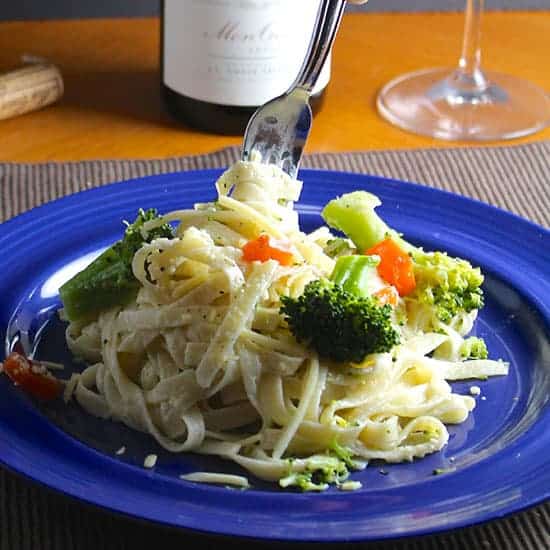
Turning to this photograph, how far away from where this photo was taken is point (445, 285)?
Answer: 2.19 meters

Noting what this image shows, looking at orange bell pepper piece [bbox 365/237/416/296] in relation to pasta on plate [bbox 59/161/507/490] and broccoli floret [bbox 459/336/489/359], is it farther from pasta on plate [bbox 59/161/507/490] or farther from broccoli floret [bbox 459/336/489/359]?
broccoli floret [bbox 459/336/489/359]

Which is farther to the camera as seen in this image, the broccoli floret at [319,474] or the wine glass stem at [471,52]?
the wine glass stem at [471,52]

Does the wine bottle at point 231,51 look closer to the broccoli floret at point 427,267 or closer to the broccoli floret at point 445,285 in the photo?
the broccoli floret at point 427,267

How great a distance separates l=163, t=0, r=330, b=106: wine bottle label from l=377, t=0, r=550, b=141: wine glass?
0.44 metres

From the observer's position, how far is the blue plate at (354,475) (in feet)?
5.37

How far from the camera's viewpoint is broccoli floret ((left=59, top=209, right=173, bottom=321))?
212 cm

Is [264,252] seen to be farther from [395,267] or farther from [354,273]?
[395,267]

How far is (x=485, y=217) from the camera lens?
2.51m

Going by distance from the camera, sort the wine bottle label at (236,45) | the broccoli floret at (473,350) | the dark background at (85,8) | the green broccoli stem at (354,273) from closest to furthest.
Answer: the green broccoli stem at (354,273) < the broccoli floret at (473,350) < the wine bottle label at (236,45) < the dark background at (85,8)

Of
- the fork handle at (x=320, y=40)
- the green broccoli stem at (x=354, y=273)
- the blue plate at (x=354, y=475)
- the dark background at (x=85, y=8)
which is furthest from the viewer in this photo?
the dark background at (x=85, y=8)

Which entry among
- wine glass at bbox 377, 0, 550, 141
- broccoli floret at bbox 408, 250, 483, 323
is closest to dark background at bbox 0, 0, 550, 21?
wine glass at bbox 377, 0, 550, 141

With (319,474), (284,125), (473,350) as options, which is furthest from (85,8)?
(319,474)

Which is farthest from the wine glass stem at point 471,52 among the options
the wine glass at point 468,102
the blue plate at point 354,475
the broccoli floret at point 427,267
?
the broccoli floret at point 427,267

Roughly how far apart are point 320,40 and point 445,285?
1.93ft
